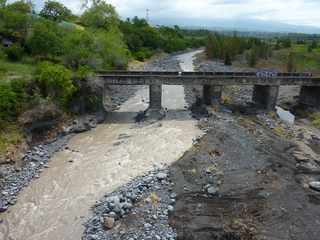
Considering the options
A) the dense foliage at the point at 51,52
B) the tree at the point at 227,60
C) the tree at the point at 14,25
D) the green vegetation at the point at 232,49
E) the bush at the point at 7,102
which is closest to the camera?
the bush at the point at 7,102

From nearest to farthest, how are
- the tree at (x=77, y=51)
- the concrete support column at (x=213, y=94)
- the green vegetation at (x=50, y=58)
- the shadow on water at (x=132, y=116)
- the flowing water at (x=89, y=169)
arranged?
the flowing water at (x=89, y=169)
the green vegetation at (x=50, y=58)
the shadow on water at (x=132, y=116)
the concrete support column at (x=213, y=94)
the tree at (x=77, y=51)

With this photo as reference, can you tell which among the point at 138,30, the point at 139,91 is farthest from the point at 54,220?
the point at 138,30

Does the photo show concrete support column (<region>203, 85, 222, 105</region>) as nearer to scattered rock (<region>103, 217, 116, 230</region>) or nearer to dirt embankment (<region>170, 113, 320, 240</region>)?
dirt embankment (<region>170, 113, 320, 240</region>)

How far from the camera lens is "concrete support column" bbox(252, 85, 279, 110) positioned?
56438mm

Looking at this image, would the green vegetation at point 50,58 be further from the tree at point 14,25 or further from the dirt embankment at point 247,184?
the dirt embankment at point 247,184

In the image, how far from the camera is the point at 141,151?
3891 cm

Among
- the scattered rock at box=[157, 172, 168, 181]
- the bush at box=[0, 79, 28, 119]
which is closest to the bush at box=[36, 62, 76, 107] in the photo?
the bush at box=[0, 79, 28, 119]

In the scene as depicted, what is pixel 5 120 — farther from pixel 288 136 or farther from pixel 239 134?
pixel 288 136

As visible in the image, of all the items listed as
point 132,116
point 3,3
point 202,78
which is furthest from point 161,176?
point 3,3

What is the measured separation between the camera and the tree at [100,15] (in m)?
94.7

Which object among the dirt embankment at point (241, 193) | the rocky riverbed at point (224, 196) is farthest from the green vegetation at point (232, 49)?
the dirt embankment at point (241, 193)

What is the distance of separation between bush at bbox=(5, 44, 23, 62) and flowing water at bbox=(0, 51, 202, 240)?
1942 centimetres

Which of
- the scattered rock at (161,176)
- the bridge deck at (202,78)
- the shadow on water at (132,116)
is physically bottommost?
the shadow on water at (132,116)

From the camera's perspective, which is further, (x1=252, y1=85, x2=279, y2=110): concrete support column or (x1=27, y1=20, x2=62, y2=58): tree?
(x1=27, y1=20, x2=62, y2=58): tree
